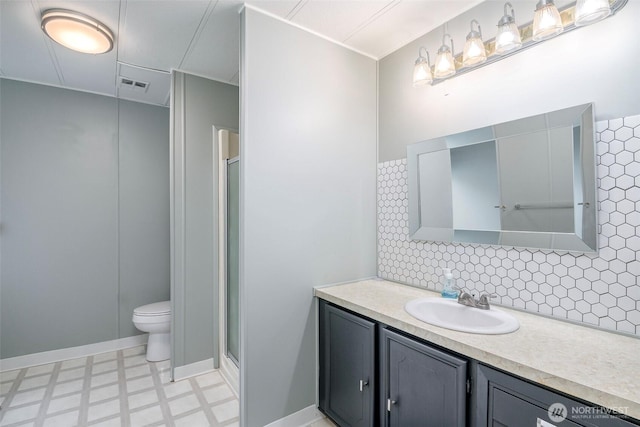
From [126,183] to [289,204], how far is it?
2.06 meters

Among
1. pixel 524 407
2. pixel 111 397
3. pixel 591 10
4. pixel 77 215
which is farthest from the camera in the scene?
pixel 77 215

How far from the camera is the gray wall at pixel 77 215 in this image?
98.7 inches

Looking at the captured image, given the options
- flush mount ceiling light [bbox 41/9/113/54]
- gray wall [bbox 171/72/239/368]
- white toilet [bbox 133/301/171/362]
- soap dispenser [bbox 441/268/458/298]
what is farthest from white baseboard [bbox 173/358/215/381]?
flush mount ceiling light [bbox 41/9/113/54]

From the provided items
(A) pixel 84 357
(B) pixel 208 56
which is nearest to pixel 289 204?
(B) pixel 208 56

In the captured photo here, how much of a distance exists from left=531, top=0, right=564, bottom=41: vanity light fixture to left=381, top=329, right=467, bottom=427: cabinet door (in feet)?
4.52

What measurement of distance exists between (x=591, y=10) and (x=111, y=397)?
3.36m

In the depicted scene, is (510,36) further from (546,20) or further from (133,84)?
(133,84)

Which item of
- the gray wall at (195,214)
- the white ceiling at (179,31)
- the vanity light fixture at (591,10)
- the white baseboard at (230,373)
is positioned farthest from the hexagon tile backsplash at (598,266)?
the gray wall at (195,214)

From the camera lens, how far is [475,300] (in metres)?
1.48

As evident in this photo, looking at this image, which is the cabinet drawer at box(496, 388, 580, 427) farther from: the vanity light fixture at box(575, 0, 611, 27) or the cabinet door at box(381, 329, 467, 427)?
the vanity light fixture at box(575, 0, 611, 27)

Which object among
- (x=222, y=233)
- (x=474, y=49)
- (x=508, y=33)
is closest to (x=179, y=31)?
(x=222, y=233)

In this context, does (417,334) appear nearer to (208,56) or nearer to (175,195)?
(175,195)

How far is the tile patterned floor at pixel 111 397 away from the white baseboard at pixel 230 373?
A: 0.14 ft

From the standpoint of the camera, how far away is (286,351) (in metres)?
1.76
